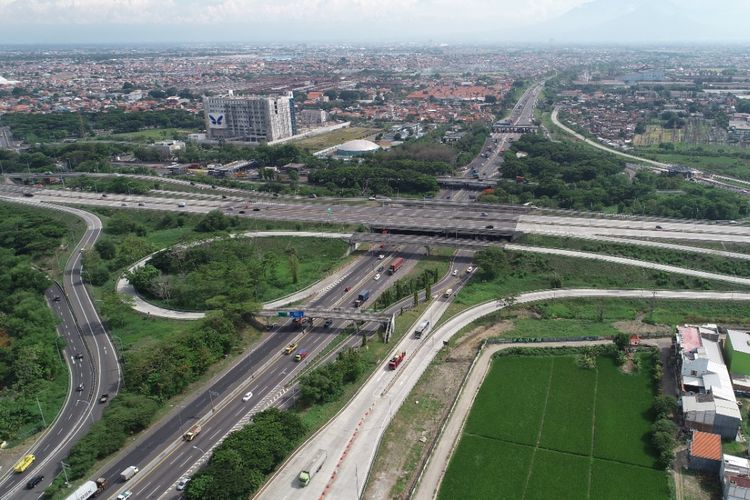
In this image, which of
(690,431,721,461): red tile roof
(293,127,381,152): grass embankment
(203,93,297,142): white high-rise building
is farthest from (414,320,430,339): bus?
(203,93,297,142): white high-rise building

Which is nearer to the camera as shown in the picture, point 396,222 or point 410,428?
point 410,428

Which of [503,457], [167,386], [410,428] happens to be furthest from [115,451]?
[503,457]

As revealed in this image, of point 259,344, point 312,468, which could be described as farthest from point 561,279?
point 312,468

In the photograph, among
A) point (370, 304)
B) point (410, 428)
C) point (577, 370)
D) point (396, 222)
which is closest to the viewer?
point (410, 428)

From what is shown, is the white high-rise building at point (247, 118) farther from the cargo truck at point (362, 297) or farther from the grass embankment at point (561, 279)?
the grass embankment at point (561, 279)

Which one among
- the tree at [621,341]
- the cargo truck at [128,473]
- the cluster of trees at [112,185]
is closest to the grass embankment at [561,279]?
the tree at [621,341]

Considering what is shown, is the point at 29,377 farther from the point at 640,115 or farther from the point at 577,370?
the point at 640,115

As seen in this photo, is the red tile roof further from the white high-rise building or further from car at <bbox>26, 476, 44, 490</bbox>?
the white high-rise building

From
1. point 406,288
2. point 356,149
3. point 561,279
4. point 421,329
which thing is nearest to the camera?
point 421,329

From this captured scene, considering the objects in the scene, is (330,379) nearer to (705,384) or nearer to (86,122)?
(705,384)
